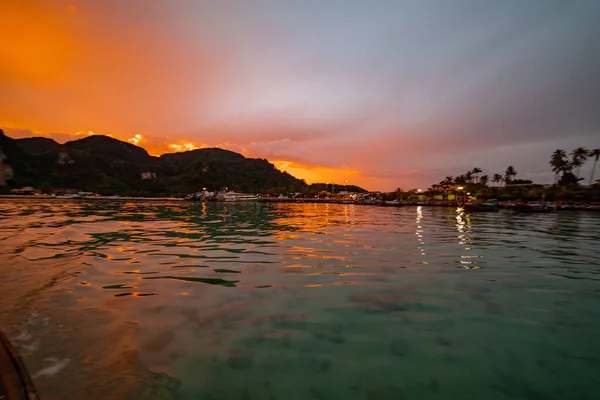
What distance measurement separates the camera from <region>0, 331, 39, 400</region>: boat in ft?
11.1

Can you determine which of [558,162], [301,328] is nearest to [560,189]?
[558,162]

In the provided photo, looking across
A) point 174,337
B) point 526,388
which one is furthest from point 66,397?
point 526,388

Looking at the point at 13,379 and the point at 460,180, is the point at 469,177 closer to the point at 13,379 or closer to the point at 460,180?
the point at 460,180

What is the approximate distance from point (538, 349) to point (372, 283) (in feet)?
17.9

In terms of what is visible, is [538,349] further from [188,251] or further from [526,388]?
[188,251]

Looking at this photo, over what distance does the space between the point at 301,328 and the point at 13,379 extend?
17.7 ft

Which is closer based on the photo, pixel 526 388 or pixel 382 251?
pixel 526 388

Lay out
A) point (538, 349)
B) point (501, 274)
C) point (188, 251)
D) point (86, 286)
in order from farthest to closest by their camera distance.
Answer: point (188, 251), point (501, 274), point (86, 286), point (538, 349)

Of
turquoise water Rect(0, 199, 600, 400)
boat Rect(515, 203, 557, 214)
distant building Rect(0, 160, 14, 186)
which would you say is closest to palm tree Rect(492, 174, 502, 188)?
boat Rect(515, 203, 557, 214)

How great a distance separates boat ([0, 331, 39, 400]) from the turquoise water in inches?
37.3

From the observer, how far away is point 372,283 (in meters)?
11.3

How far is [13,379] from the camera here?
3.69 metres

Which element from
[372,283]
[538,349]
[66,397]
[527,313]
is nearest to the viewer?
[66,397]

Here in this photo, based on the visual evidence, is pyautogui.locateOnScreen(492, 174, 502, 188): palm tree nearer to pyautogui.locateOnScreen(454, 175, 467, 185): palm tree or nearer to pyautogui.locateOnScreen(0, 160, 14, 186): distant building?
pyautogui.locateOnScreen(454, 175, 467, 185): palm tree
